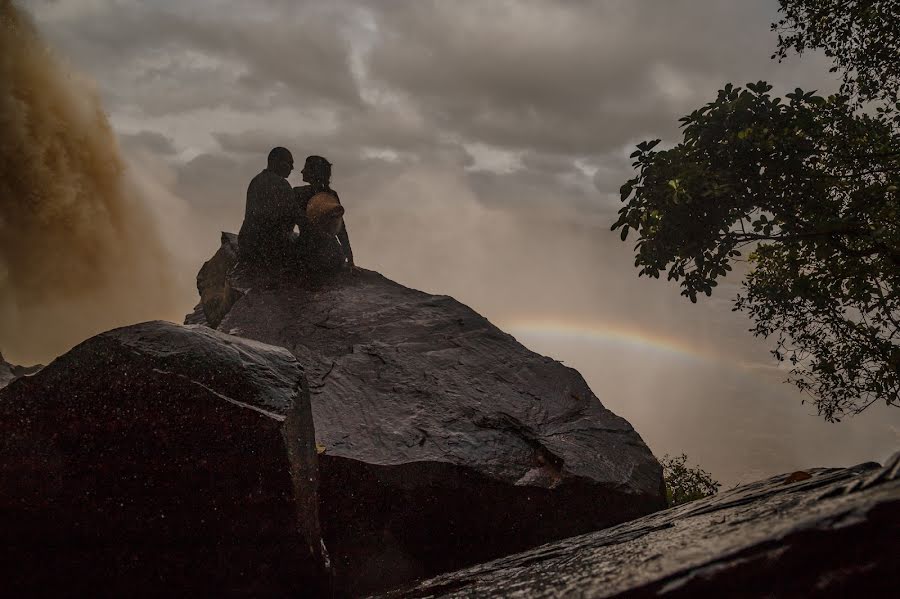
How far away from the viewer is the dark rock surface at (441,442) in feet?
19.0

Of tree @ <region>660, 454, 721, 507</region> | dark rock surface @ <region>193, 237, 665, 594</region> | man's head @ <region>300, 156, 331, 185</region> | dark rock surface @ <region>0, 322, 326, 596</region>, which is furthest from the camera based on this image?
tree @ <region>660, 454, 721, 507</region>

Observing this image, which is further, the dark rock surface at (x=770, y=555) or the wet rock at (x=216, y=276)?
the wet rock at (x=216, y=276)

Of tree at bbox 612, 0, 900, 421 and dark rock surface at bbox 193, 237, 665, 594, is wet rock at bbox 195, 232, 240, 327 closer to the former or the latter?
dark rock surface at bbox 193, 237, 665, 594

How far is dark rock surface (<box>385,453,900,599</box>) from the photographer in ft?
6.50

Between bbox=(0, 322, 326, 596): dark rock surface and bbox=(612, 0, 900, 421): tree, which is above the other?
bbox=(612, 0, 900, 421): tree

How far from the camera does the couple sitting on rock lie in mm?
10086

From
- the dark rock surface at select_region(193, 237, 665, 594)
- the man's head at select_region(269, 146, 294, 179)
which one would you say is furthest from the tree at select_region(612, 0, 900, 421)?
the man's head at select_region(269, 146, 294, 179)

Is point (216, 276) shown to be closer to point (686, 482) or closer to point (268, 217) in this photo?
point (268, 217)

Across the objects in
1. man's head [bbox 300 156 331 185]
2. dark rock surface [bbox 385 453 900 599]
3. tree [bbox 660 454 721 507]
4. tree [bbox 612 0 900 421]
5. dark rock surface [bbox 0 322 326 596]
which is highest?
man's head [bbox 300 156 331 185]

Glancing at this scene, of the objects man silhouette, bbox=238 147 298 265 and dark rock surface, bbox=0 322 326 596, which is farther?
man silhouette, bbox=238 147 298 265

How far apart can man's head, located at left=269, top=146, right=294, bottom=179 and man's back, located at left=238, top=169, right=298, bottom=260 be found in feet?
0.42

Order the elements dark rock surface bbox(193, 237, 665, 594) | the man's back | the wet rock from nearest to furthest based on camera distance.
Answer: dark rock surface bbox(193, 237, 665, 594), the man's back, the wet rock

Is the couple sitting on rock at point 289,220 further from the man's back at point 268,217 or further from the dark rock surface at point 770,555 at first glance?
the dark rock surface at point 770,555

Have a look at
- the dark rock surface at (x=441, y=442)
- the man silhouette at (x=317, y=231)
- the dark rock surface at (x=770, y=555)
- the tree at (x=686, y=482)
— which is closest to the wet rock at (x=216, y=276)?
the man silhouette at (x=317, y=231)
